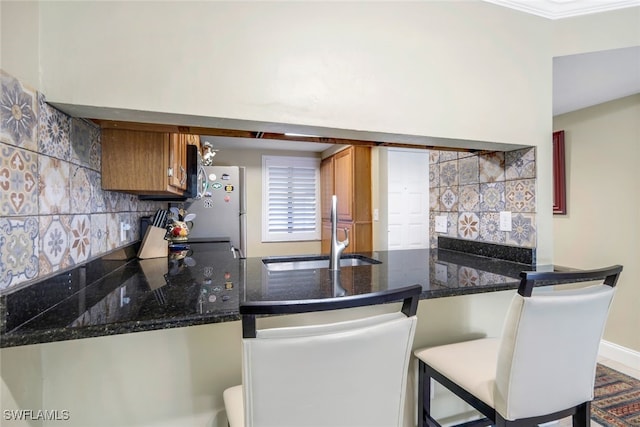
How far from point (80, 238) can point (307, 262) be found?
1.19 metres

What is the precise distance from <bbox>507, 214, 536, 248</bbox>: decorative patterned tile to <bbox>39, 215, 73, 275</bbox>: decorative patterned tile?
2.16 meters

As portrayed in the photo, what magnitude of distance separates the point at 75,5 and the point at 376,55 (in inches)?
44.9

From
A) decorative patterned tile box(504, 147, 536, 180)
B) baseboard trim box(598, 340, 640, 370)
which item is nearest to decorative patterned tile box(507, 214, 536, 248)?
decorative patterned tile box(504, 147, 536, 180)

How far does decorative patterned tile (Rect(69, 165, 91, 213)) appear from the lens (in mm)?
1200

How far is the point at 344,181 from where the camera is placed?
4.12 meters

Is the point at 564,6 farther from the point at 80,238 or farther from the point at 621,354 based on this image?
the point at 621,354

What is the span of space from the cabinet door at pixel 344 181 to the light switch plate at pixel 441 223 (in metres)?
1.71

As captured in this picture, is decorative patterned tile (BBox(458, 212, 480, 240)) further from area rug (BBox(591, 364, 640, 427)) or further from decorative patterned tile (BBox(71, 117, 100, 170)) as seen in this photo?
decorative patterned tile (BBox(71, 117, 100, 170))

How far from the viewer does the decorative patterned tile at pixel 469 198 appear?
2002 mm

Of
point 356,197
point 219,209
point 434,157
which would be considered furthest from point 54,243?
point 356,197

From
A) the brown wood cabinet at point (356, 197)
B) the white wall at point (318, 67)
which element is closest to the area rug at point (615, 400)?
the white wall at point (318, 67)

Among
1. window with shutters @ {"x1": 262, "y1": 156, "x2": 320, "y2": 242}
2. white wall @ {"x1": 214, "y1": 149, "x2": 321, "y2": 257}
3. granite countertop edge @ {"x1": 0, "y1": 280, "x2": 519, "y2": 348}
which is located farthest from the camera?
window with shutters @ {"x1": 262, "y1": 156, "x2": 320, "y2": 242}

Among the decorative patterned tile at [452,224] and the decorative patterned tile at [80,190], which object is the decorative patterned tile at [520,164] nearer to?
the decorative patterned tile at [452,224]

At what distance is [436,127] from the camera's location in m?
1.50
